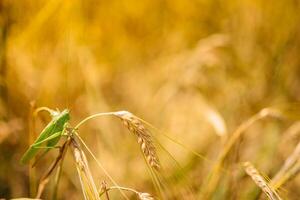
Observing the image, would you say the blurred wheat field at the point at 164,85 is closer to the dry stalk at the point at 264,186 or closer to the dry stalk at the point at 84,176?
the dry stalk at the point at 264,186

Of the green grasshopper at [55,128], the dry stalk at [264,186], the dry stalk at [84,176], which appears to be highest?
the green grasshopper at [55,128]

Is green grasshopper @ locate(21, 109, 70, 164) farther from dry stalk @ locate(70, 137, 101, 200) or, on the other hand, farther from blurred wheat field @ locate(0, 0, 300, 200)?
blurred wheat field @ locate(0, 0, 300, 200)

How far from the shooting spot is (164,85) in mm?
2256

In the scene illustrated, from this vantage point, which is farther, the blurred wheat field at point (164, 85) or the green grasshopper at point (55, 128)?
the blurred wheat field at point (164, 85)

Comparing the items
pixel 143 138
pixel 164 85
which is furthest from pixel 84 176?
pixel 164 85

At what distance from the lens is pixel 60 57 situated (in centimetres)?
214

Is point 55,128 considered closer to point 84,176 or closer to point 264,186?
point 84,176

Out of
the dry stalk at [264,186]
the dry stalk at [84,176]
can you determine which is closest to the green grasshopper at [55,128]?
the dry stalk at [84,176]

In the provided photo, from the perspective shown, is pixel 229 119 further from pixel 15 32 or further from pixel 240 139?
pixel 15 32

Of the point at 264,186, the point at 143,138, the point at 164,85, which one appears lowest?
the point at 264,186

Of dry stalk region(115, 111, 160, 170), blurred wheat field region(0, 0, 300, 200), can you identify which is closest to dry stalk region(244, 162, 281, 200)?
dry stalk region(115, 111, 160, 170)

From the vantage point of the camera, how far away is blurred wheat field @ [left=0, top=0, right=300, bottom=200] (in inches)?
62.9

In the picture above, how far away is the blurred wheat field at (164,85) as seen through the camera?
1.60 meters

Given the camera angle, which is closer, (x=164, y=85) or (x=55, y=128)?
(x=55, y=128)
